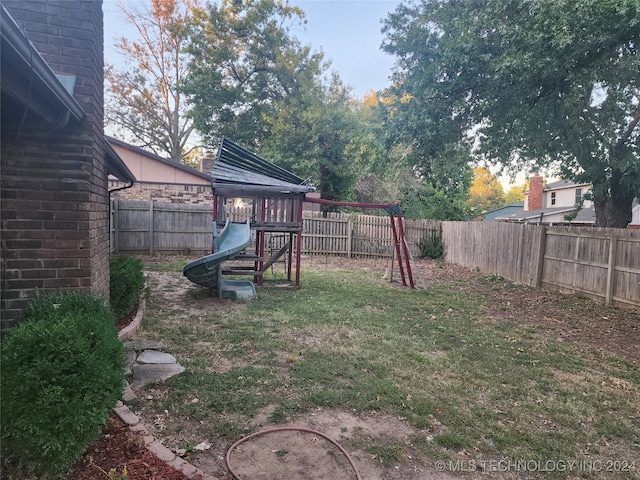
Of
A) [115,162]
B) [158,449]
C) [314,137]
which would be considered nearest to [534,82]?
[115,162]

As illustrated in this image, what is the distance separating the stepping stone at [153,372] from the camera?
3.38m

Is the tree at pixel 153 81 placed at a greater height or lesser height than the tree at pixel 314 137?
greater

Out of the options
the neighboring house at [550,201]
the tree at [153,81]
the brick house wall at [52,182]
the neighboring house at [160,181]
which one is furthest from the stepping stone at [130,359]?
the neighboring house at [550,201]

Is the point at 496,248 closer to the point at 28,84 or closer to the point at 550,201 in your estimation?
the point at 28,84

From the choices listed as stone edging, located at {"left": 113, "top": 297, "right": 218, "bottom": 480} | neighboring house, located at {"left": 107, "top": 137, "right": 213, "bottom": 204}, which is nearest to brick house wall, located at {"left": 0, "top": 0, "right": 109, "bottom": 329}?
stone edging, located at {"left": 113, "top": 297, "right": 218, "bottom": 480}

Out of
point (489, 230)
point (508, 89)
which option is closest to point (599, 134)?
point (508, 89)

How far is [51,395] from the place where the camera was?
1913 mm

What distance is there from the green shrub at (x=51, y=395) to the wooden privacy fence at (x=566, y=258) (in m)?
7.97

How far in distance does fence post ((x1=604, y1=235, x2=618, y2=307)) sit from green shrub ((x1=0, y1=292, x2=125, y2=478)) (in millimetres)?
8052

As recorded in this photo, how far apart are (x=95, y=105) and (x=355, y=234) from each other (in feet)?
40.4

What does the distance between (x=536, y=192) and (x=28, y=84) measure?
3386cm

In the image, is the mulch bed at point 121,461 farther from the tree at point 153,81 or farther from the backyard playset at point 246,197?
the tree at point 153,81

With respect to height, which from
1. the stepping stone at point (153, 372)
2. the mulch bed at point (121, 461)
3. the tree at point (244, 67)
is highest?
the tree at point (244, 67)

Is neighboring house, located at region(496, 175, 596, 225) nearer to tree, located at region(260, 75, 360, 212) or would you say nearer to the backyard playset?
tree, located at region(260, 75, 360, 212)
